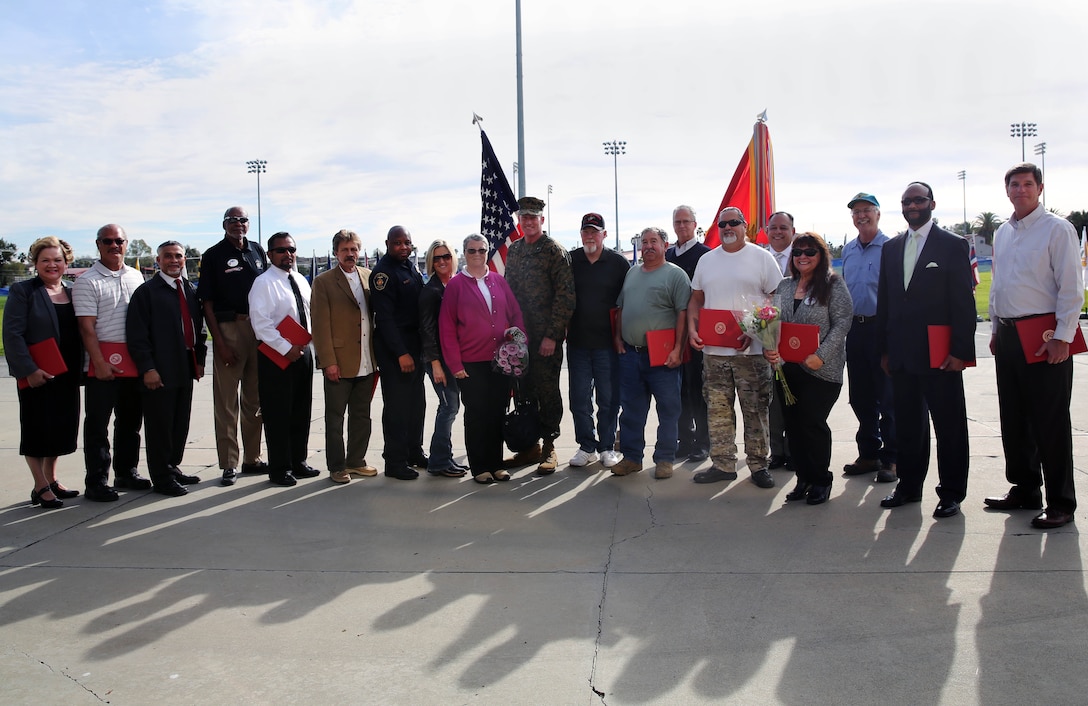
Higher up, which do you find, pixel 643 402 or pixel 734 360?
pixel 734 360

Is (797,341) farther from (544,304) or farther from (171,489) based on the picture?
(171,489)

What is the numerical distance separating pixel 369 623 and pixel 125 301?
3686 millimetres

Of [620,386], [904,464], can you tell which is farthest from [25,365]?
[904,464]

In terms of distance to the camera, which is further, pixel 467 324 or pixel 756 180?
pixel 756 180

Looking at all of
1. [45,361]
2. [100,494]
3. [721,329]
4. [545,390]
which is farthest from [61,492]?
[721,329]

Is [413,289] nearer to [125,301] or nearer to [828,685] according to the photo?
[125,301]

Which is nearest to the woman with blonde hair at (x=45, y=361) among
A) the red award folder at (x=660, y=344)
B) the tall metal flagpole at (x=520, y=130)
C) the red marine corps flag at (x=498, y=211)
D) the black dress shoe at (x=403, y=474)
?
the black dress shoe at (x=403, y=474)

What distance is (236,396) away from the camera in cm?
691

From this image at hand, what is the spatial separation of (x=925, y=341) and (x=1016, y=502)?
1.16 meters

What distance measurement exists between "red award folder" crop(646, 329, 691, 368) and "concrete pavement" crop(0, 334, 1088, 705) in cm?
93

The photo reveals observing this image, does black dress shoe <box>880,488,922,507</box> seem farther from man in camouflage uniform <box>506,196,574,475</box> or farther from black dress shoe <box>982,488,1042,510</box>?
man in camouflage uniform <box>506,196,574,475</box>

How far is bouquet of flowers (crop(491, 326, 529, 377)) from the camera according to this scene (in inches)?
251

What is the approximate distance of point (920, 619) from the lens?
368 centimetres

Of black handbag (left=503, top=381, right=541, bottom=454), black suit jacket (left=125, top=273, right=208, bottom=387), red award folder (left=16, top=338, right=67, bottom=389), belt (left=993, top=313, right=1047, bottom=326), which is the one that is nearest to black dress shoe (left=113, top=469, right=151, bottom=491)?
black suit jacket (left=125, top=273, right=208, bottom=387)
